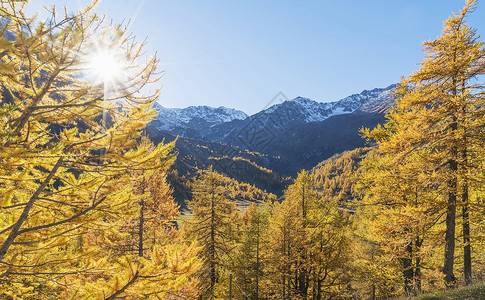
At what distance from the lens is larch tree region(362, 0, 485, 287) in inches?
292

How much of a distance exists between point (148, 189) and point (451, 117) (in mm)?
13270

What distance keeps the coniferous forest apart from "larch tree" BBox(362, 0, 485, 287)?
0.05 metres

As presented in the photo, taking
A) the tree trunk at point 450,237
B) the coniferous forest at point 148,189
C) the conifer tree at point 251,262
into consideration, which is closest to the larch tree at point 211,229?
the coniferous forest at point 148,189

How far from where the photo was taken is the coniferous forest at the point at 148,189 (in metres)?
3.33

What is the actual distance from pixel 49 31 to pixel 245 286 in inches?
809

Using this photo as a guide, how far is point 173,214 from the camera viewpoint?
470 inches

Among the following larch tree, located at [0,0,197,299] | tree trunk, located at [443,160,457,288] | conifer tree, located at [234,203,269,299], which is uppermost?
larch tree, located at [0,0,197,299]

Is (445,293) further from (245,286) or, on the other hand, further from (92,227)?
(245,286)

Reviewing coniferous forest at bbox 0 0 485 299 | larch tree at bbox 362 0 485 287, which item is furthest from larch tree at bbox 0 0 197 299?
larch tree at bbox 362 0 485 287

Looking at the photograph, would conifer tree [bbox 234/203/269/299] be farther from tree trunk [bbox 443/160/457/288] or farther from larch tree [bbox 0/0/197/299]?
larch tree [bbox 0/0/197/299]

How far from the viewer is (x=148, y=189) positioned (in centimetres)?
1109

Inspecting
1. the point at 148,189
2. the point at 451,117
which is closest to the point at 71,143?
the point at 148,189

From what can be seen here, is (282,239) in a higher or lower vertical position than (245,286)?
higher

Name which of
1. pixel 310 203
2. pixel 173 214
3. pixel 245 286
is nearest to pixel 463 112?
pixel 310 203
